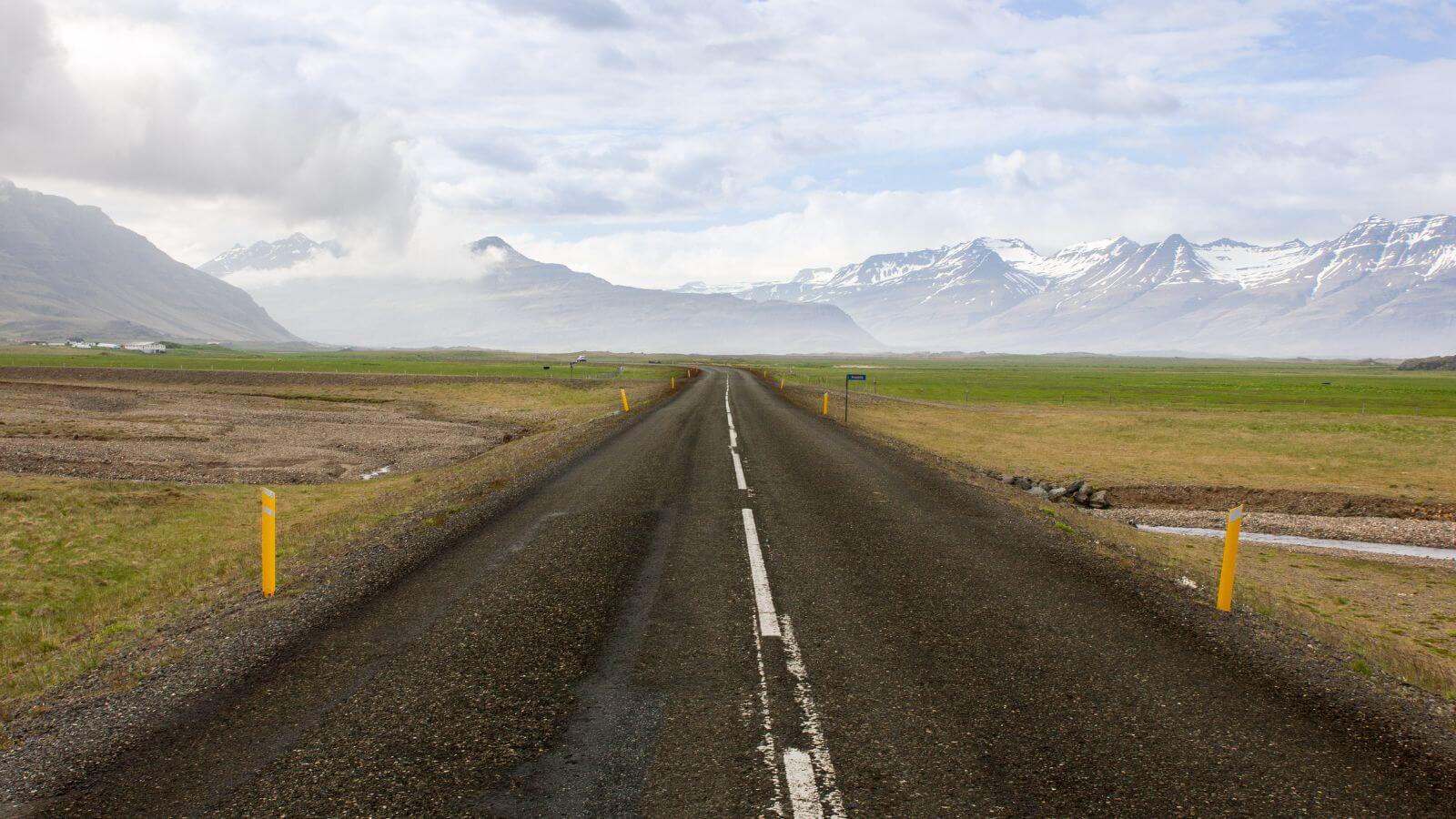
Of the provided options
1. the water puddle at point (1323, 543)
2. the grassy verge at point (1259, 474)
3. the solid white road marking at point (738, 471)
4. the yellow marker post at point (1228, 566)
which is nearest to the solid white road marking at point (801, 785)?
the grassy verge at point (1259, 474)

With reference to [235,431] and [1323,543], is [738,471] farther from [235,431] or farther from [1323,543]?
[235,431]

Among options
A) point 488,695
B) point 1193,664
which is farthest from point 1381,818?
point 488,695

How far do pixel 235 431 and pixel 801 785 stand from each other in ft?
118

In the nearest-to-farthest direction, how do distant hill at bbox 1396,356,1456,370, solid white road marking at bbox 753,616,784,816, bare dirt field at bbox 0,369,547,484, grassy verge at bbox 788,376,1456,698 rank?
solid white road marking at bbox 753,616,784,816 → grassy verge at bbox 788,376,1456,698 → bare dirt field at bbox 0,369,547,484 → distant hill at bbox 1396,356,1456,370

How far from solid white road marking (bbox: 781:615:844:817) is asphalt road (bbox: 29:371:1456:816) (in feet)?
0.08

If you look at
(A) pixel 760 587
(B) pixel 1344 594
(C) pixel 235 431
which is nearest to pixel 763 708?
(A) pixel 760 587

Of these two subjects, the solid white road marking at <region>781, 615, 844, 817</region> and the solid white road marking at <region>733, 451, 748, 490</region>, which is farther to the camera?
the solid white road marking at <region>733, 451, 748, 490</region>

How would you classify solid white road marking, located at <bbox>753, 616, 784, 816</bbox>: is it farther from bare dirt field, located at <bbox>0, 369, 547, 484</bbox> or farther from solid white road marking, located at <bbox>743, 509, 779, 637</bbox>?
bare dirt field, located at <bbox>0, 369, 547, 484</bbox>

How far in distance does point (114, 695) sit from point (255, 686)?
1109 mm

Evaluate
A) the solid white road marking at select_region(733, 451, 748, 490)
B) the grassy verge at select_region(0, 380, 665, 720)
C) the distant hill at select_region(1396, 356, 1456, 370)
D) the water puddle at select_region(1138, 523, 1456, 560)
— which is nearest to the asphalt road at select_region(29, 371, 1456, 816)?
the grassy verge at select_region(0, 380, 665, 720)

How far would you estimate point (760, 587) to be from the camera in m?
9.31

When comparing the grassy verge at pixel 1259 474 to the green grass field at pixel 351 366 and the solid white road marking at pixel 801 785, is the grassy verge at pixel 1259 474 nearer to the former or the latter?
the solid white road marking at pixel 801 785

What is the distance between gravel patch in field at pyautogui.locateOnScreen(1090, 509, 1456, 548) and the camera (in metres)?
21.6

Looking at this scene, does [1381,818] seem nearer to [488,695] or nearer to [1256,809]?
[1256,809]
